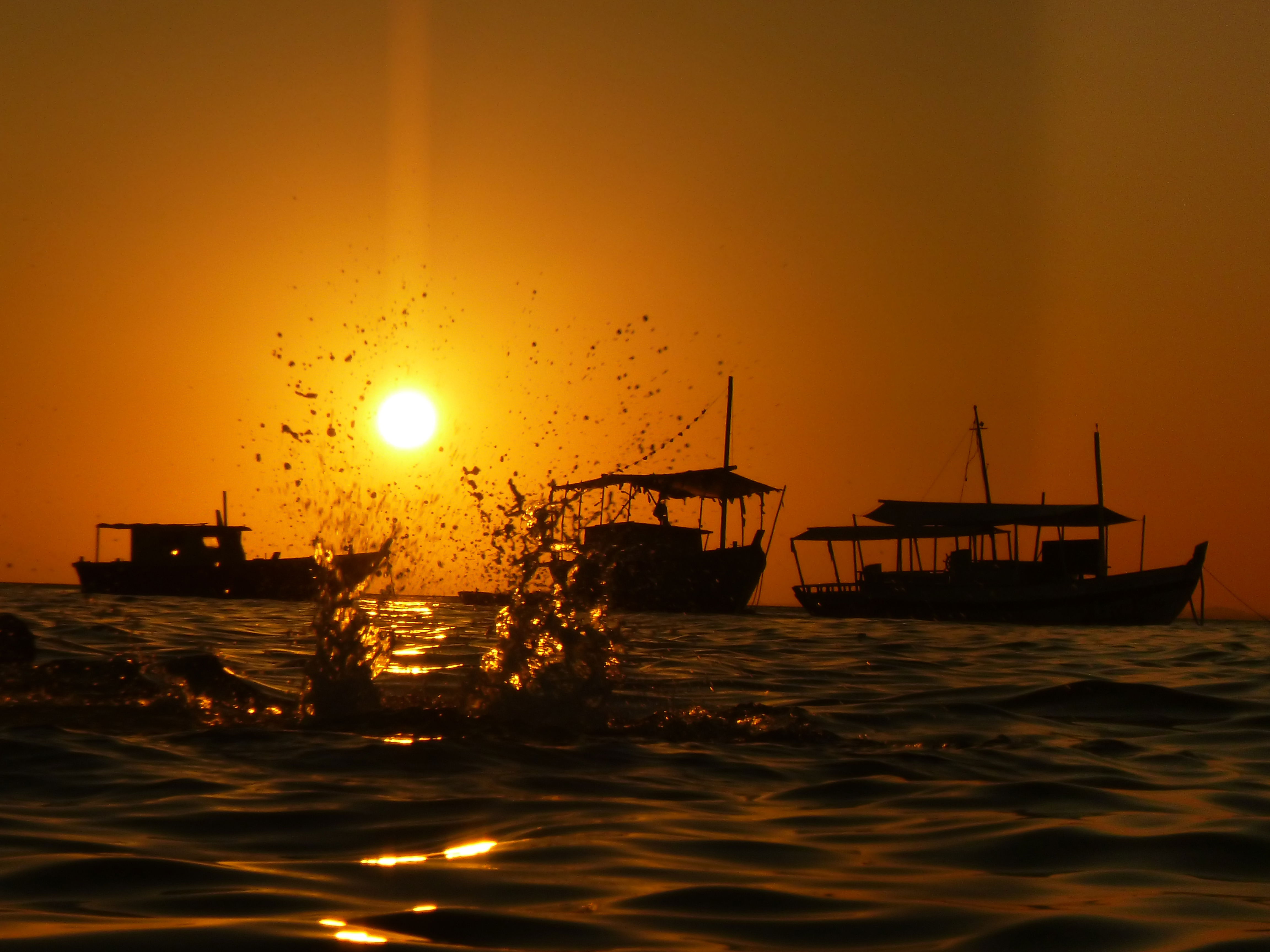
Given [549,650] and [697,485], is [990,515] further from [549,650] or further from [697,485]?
[549,650]

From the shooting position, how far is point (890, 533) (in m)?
48.0

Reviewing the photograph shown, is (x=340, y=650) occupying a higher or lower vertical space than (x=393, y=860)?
higher

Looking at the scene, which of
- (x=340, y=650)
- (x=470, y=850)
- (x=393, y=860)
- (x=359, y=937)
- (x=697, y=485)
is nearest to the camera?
(x=359, y=937)

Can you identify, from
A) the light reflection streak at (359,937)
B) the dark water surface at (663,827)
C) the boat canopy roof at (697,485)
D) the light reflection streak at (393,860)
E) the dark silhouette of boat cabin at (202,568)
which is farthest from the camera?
the dark silhouette of boat cabin at (202,568)

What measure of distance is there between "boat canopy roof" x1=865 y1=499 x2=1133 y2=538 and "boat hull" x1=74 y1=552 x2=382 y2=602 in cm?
2099

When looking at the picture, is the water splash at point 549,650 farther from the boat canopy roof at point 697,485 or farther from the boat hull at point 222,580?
the boat hull at point 222,580

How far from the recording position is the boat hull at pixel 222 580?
45125 millimetres

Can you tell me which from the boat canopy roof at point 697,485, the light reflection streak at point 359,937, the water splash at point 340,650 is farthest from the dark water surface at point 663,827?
the boat canopy roof at point 697,485

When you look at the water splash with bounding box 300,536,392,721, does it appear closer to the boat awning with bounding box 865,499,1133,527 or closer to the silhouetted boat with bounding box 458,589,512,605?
the silhouetted boat with bounding box 458,589,512,605

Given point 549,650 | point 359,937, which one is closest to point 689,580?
point 549,650

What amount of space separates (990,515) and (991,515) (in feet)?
0.04

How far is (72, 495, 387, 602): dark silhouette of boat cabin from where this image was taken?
44.9 meters

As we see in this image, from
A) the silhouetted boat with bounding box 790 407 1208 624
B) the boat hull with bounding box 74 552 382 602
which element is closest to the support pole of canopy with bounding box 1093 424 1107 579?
the silhouetted boat with bounding box 790 407 1208 624

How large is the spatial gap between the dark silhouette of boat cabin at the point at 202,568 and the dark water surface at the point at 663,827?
38143 millimetres
